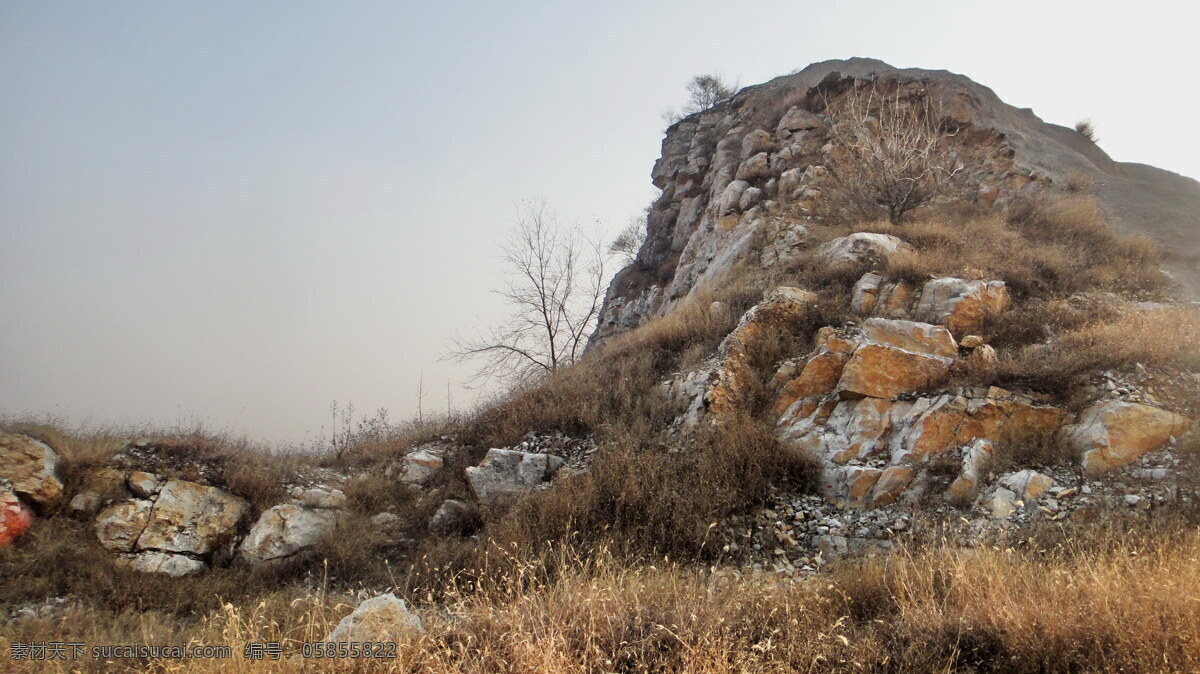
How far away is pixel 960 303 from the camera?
28.3 ft

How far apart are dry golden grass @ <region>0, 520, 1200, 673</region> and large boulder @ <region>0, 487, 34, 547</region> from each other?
2.45m

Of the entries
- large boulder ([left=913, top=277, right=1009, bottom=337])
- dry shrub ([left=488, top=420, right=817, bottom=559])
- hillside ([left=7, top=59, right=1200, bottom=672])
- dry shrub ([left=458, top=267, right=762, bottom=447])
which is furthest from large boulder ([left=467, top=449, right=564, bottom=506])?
large boulder ([left=913, top=277, right=1009, bottom=337])

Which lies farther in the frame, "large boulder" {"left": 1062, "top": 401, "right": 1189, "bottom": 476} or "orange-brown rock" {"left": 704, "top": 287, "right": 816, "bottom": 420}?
"orange-brown rock" {"left": 704, "top": 287, "right": 816, "bottom": 420}

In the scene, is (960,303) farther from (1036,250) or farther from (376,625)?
(376,625)

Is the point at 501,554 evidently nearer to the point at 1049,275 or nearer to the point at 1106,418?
the point at 1106,418

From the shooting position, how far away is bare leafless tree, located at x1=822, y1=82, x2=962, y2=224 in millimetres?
13438

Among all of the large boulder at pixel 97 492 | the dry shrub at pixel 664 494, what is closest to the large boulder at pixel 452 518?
the dry shrub at pixel 664 494

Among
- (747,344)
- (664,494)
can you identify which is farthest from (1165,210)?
(664,494)

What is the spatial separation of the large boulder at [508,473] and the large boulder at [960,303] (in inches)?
252

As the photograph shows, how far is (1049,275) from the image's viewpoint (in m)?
10.0

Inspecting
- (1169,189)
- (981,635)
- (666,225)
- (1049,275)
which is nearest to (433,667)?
(981,635)

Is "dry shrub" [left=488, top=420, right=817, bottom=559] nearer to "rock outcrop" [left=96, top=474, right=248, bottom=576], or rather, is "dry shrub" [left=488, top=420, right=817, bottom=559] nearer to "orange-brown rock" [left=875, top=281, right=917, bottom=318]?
"orange-brown rock" [left=875, top=281, right=917, bottom=318]

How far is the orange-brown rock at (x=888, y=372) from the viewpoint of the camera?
7.39 meters

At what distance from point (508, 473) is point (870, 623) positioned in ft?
17.9
